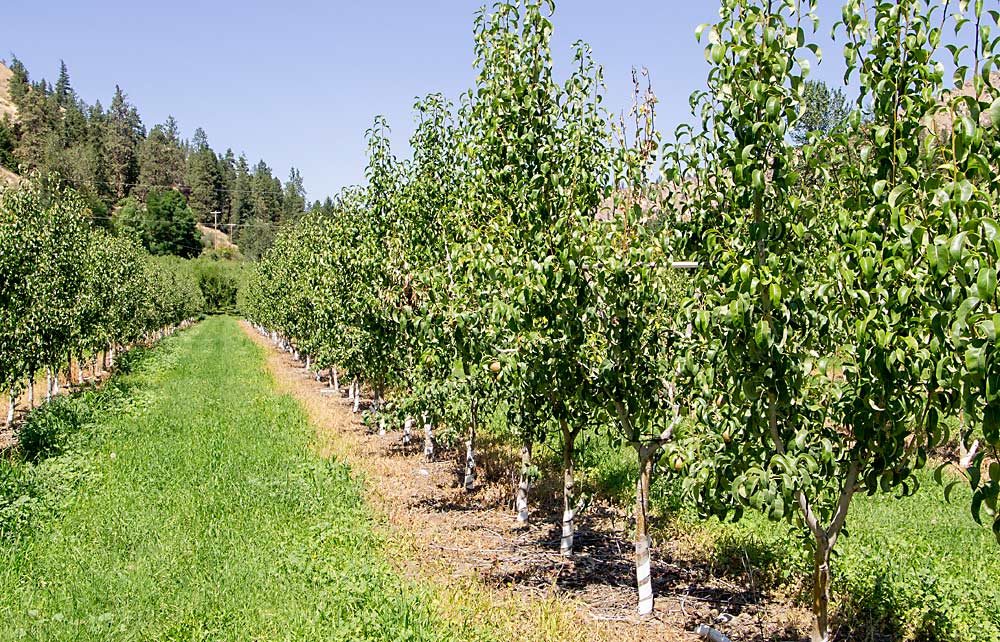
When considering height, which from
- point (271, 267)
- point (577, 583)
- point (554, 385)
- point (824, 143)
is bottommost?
point (577, 583)

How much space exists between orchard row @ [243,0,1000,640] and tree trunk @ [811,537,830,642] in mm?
16

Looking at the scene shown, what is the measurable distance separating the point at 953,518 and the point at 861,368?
7.94 meters

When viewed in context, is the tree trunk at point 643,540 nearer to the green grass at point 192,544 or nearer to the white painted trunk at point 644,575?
the white painted trunk at point 644,575

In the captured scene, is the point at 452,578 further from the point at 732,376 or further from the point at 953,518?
the point at 953,518

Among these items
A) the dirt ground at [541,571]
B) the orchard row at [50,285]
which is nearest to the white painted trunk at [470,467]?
the dirt ground at [541,571]

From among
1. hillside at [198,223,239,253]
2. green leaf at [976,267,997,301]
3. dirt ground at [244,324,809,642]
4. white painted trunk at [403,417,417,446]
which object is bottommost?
dirt ground at [244,324,809,642]

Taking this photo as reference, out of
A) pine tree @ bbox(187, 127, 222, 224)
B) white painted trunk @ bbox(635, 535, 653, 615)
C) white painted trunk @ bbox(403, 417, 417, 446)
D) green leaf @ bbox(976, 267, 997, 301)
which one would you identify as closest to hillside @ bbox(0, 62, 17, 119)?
pine tree @ bbox(187, 127, 222, 224)

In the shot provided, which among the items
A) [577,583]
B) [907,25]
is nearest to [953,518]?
[577,583]

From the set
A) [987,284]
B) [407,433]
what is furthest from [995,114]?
[407,433]

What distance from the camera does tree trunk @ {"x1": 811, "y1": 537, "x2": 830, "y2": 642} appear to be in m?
5.13

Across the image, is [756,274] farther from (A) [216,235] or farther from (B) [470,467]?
(A) [216,235]

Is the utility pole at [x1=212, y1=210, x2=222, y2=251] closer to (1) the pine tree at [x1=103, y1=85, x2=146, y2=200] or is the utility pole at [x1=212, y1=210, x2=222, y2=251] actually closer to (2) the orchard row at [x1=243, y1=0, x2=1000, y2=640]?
(1) the pine tree at [x1=103, y1=85, x2=146, y2=200]

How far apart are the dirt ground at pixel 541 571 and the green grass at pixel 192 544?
1.67 feet

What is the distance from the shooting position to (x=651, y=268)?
6195 mm
